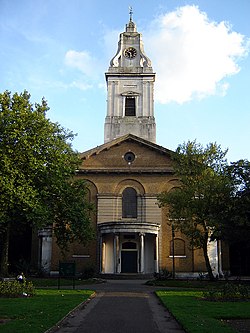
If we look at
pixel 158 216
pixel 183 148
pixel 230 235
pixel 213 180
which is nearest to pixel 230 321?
pixel 230 235

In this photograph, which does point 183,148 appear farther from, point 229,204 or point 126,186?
point 126,186

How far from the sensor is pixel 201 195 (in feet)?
104

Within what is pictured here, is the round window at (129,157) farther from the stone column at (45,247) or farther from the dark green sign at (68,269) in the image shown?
the dark green sign at (68,269)

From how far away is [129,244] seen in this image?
41.0m

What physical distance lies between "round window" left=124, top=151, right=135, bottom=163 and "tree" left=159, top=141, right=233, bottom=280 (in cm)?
972

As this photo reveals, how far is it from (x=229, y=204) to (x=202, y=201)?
2.00 metres

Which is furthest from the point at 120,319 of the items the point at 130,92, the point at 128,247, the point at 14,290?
the point at 130,92

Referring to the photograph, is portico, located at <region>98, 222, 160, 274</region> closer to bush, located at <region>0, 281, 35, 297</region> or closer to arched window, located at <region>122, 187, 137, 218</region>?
arched window, located at <region>122, 187, 137, 218</region>

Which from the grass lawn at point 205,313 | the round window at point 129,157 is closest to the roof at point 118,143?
the round window at point 129,157

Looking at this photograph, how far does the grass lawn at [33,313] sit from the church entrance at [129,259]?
71.7ft

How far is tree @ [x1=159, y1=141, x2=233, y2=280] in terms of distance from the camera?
30.3 m

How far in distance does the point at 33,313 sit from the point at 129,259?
27.5 meters

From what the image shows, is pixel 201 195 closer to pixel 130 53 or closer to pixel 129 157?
pixel 129 157

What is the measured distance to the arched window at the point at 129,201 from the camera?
4172 cm
